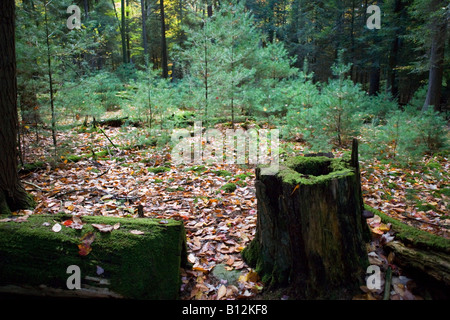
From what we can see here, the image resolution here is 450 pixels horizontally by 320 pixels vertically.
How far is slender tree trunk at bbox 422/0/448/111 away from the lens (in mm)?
9398

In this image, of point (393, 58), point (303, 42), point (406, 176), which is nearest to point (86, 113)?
point (406, 176)

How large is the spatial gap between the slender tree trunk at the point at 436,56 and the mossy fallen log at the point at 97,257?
10.4 metres

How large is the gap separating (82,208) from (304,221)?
3334 mm

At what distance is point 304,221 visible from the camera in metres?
2.20

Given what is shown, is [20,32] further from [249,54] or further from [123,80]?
[123,80]

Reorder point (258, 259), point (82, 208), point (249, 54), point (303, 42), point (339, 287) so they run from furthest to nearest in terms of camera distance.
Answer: point (303, 42)
point (249, 54)
point (82, 208)
point (258, 259)
point (339, 287)

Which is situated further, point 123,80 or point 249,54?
point 123,80

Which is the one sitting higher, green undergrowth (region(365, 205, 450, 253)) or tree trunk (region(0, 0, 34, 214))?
tree trunk (region(0, 0, 34, 214))

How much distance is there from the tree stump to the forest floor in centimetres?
18

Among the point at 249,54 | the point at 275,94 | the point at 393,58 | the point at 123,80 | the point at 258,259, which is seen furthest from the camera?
the point at 123,80

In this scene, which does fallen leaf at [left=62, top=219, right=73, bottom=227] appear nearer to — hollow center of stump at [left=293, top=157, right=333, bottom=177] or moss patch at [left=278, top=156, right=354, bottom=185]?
moss patch at [left=278, top=156, right=354, bottom=185]

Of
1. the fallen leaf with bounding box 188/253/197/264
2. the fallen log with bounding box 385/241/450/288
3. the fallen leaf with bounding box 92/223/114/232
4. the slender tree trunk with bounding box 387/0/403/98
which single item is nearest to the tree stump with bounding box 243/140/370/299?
the fallen log with bounding box 385/241/450/288

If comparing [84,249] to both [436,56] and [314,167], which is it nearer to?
[314,167]
